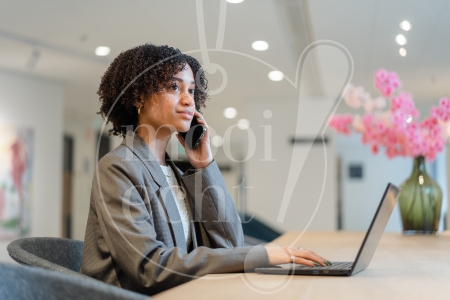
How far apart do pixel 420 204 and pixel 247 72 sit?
4.05 m

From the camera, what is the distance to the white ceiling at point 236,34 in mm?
4270

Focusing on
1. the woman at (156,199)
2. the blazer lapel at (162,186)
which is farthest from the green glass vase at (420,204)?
the blazer lapel at (162,186)

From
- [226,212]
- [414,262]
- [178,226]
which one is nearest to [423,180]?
[414,262]

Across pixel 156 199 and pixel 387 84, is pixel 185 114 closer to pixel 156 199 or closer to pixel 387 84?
pixel 156 199

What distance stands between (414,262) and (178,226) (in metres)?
0.67

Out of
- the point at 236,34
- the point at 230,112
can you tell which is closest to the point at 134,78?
the point at 236,34

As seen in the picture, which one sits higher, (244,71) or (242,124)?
(244,71)

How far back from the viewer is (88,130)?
34.1ft

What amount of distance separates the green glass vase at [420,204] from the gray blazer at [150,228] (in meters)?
1.48

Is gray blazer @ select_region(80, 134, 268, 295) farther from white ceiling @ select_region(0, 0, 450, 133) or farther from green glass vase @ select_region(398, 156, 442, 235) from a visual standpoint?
white ceiling @ select_region(0, 0, 450, 133)

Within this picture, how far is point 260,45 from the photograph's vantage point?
17.4 feet

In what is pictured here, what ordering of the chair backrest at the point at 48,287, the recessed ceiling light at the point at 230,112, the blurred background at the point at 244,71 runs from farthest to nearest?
1. the recessed ceiling light at the point at 230,112
2. the blurred background at the point at 244,71
3. the chair backrest at the point at 48,287

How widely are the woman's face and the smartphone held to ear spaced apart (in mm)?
153

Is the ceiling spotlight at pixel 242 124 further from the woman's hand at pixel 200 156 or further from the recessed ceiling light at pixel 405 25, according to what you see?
the woman's hand at pixel 200 156
